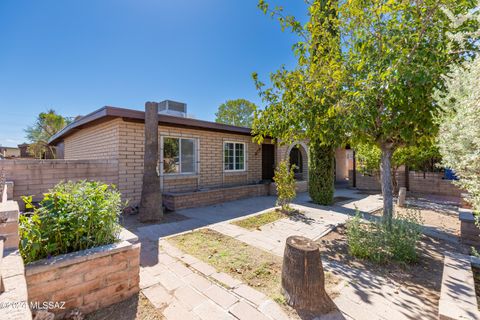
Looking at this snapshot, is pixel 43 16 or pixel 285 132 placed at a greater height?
pixel 43 16

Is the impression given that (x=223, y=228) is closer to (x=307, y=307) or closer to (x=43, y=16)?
(x=307, y=307)

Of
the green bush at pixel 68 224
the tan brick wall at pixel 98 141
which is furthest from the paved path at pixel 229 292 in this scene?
the tan brick wall at pixel 98 141

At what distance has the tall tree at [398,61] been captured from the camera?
2.78 metres

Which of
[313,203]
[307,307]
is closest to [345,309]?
[307,307]

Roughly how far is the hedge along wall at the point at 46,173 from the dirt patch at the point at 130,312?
4059 mm

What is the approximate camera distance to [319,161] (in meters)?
7.42

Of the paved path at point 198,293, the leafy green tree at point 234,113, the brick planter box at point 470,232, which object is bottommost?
the paved path at point 198,293

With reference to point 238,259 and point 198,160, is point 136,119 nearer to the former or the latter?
point 198,160

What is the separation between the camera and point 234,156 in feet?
30.5

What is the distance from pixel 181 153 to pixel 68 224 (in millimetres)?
5452

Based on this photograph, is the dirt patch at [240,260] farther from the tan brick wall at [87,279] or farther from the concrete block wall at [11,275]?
the concrete block wall at [11,275]

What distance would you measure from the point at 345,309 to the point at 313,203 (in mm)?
5689

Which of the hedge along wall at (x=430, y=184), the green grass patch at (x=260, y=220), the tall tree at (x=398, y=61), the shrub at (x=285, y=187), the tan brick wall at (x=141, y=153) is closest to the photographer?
the tall tree at (x=398, y=61)

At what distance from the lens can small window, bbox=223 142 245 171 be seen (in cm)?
898
